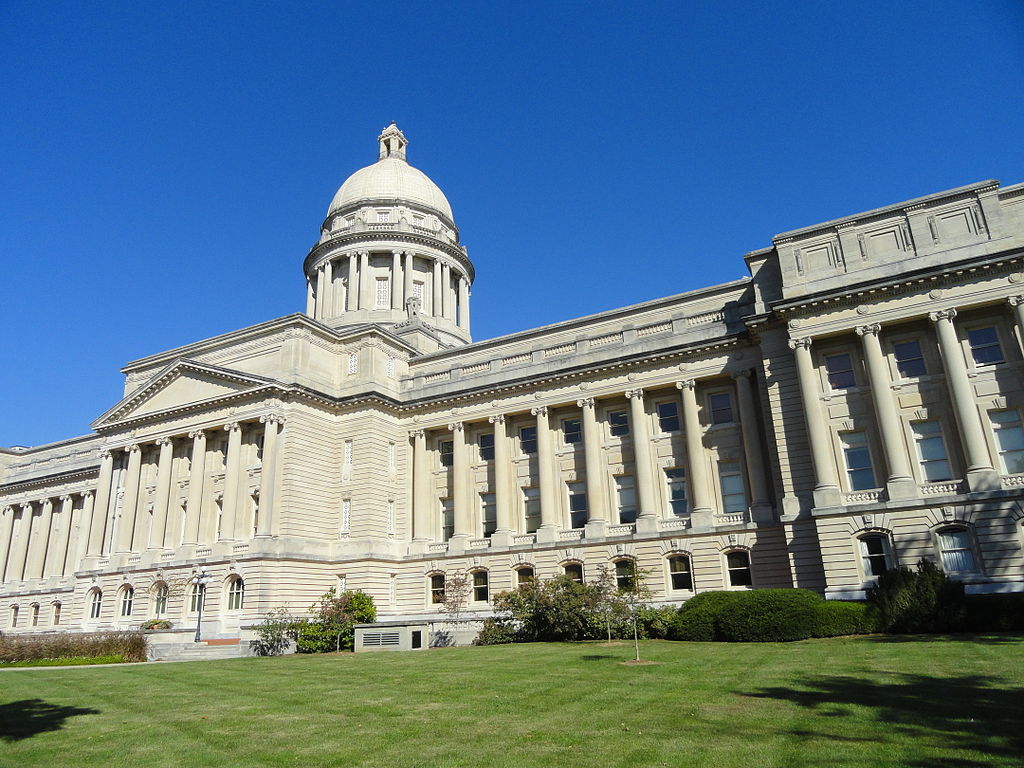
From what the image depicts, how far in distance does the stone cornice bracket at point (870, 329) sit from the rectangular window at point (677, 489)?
11.3 meters

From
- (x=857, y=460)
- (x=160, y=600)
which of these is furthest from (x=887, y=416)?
(x=160, y=600)

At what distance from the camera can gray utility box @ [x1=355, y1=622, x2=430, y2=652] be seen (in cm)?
3103

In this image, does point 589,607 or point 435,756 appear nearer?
point 435,756

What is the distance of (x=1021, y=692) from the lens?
12.1 metres

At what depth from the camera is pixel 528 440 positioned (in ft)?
140

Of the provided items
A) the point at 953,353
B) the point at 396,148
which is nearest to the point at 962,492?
the point at 953,353

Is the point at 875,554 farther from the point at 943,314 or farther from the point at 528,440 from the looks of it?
the point at 528,440

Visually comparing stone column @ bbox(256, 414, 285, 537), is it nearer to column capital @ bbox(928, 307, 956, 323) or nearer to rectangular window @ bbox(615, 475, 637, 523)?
rectangular window @ bbox(615, 475, 637, 523)

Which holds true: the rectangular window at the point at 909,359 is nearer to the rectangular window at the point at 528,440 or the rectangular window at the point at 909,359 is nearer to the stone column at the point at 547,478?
the stone column at the point at 547,478

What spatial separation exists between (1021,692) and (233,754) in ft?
42.2

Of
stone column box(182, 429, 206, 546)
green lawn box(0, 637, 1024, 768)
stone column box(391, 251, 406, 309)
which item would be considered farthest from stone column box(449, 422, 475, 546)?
stone column box(391, 251, 406, 309)

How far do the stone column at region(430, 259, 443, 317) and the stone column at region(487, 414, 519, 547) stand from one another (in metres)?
23.9

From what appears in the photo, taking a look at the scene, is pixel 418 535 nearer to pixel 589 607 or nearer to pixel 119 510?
pixel 589 607

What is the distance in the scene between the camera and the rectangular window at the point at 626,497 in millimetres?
38656
